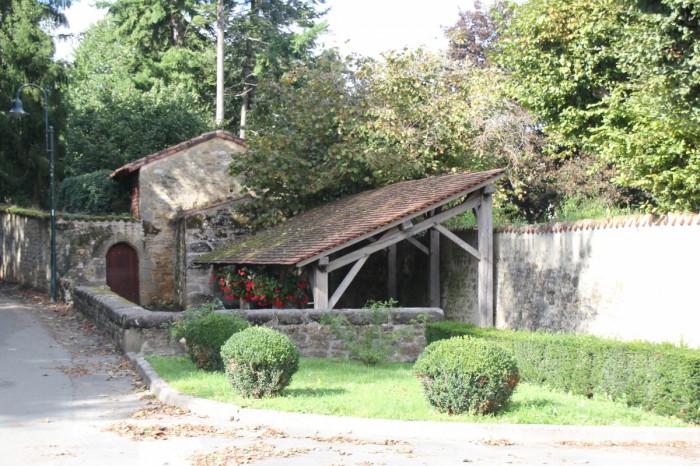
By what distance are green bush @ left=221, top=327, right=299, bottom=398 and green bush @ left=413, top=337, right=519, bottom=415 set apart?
168cm

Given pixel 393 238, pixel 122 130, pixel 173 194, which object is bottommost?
pixel 393 238

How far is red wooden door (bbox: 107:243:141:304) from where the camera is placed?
24.5 metres

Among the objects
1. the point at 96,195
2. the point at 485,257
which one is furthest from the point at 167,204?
the point at 485,257

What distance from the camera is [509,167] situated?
24281mm

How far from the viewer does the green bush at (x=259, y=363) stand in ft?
30.4

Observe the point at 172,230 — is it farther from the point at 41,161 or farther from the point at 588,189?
the point at 588,189

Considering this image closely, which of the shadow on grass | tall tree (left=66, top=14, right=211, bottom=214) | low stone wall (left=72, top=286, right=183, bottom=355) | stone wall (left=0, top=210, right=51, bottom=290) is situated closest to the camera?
the shadow on grass

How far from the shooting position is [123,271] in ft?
80.8

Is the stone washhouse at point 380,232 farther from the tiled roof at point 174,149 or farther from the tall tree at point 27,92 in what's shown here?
the tall tree at point 27,92

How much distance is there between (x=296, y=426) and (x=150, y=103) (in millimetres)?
25964

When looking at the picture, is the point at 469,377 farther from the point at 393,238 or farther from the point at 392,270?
the point at 392,270

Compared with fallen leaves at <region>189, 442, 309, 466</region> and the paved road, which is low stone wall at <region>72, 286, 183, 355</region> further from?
fallen leaves at <region>189, 442, 309, 466</region>

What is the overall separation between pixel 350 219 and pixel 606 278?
5.47 meters

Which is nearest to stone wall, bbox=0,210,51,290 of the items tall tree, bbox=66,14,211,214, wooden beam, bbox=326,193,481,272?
tall tree, bbox=66,14,211,214
